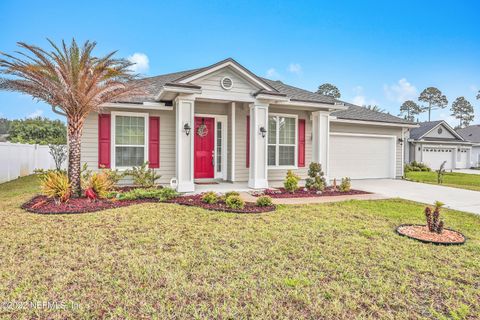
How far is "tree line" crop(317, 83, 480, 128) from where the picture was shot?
47688mm

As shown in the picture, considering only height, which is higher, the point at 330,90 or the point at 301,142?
the point at 330,90

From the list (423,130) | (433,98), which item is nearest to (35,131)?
(423,130)

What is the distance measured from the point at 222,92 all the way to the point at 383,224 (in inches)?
229

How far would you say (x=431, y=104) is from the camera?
162ft

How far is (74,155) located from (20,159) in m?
8.31

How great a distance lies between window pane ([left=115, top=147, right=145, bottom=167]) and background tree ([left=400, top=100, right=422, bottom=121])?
5360 cm

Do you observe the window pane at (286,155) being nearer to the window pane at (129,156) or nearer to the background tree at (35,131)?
the window pane at (129,156)

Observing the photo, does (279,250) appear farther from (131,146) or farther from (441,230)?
(131,146)

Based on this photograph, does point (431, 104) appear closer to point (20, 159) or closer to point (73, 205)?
point (20, 159)

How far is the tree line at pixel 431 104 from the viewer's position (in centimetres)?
4769

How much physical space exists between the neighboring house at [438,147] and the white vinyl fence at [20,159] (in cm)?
2624

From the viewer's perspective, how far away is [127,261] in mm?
3533

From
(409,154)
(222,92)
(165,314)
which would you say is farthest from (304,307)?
(409,154)

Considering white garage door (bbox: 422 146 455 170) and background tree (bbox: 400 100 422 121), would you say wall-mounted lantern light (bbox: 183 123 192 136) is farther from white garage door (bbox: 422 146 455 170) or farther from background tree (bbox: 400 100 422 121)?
background tree (bbox: 400 100 422 121)
